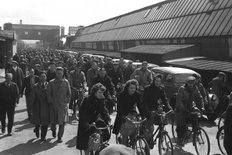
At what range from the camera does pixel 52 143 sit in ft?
28.3

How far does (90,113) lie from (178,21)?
29.6m

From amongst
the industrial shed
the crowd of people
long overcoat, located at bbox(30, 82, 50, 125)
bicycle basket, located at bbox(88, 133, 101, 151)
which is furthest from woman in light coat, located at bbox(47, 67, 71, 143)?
the industrial shed

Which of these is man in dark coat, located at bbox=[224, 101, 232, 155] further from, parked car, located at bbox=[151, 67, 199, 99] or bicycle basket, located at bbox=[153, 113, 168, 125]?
parked car, located at bbox=[151, 67, 199, 99]

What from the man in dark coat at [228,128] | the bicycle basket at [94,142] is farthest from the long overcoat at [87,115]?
the man in dark coat at [228,128]

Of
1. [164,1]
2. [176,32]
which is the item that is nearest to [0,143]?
[176,32]

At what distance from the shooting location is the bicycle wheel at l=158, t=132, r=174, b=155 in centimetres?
700

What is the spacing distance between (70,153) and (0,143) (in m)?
2.15

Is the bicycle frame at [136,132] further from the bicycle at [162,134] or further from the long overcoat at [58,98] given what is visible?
the long overcoat at [58,98]

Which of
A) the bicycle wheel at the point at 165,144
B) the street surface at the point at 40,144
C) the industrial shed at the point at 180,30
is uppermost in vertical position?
the industrial shed at the point at 180,30

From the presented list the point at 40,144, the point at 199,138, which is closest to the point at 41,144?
the point at 40,144

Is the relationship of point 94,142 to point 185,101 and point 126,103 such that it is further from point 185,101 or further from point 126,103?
point 185,101

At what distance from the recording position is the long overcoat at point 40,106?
8.85m

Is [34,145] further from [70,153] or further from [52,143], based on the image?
[70,153]

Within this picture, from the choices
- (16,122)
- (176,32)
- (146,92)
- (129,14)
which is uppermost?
(129,14)
